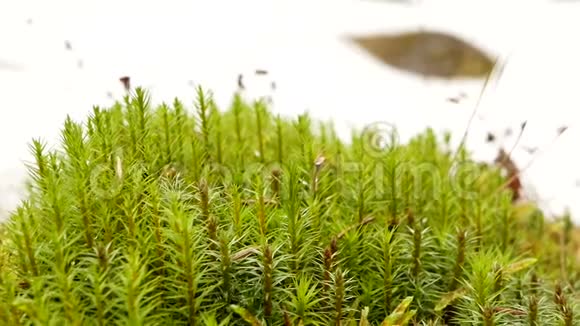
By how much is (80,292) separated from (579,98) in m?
3.00

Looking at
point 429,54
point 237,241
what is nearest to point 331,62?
point 429,54

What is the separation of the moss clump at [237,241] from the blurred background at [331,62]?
0.84 meters

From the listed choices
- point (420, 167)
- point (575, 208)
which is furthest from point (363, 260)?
point (575, 208)

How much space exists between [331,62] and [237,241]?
2751 millimetres

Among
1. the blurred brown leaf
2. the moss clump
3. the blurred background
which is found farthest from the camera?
the blurred brown leaf

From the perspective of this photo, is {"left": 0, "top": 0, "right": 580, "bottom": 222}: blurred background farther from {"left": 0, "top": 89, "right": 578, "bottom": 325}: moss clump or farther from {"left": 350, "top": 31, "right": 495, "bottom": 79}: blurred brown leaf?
{"left": 0, "top": 89, "right": 578, "bottom": 325}: moss clump

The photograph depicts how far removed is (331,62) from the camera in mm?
3861

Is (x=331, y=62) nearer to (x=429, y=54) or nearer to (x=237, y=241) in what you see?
(x=429, y=54)

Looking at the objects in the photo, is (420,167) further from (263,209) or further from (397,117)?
(397,117)

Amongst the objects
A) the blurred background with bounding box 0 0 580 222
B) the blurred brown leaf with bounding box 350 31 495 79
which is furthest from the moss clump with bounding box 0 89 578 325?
the blurred brown leaf with bounding box 350 31 495 79

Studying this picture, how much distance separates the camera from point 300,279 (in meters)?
1.21

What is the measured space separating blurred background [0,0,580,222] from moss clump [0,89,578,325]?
2.77 feet

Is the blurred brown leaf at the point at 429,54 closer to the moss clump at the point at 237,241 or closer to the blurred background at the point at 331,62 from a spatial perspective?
the blurred background at the point at 331,62

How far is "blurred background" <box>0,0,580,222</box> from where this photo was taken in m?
2.86
